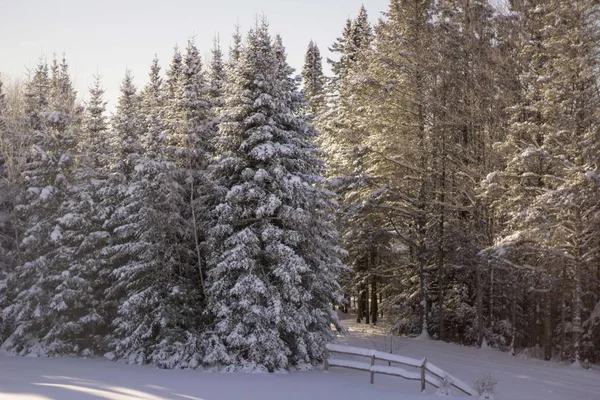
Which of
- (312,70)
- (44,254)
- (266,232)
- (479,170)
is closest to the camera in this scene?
(266,232)

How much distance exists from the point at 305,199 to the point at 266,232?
2.08 meters

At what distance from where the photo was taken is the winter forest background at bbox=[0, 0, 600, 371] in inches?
814

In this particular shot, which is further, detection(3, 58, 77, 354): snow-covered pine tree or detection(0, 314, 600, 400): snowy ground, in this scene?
detection(3, 58, 77, 354): snow-covered pine tree

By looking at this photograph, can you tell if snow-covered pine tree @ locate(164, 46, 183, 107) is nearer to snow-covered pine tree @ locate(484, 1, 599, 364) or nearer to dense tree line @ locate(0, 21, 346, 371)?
dense tree line @ locate(0, 21, 346, 371)

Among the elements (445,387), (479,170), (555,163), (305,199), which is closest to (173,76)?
(305,199)

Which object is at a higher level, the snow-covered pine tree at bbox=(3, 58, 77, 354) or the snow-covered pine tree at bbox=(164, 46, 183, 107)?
the snow-covered pine tree at bbox=(164, 46, 183, 107)

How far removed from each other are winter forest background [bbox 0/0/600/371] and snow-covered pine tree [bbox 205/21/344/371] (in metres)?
0.09

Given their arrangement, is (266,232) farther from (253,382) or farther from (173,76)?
(173,76)

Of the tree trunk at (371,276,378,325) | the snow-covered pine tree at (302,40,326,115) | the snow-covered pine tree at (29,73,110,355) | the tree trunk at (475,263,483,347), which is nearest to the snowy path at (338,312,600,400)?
the tree trunk at (475,263,483,347)

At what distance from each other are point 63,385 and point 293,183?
392 inches

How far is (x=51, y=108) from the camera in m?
27.1

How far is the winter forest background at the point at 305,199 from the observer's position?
20.7m

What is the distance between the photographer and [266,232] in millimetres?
20078

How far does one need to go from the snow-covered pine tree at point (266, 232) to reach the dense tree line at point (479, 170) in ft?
24.6
